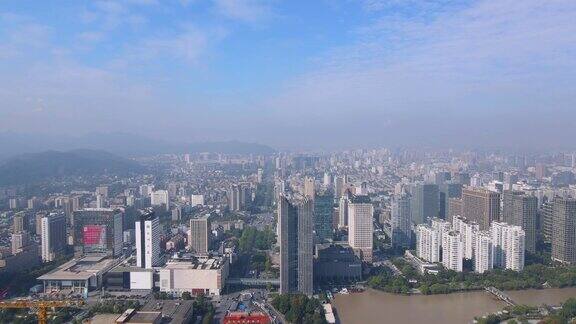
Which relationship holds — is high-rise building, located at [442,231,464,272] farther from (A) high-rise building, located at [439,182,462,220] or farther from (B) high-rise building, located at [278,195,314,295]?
(A) high-rise building, located at [439,182,462,220]

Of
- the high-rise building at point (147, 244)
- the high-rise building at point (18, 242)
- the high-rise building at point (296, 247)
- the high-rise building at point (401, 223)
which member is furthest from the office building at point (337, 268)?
the high-rise building at point (18, 242)

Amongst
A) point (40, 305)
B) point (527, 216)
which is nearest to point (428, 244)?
point (527, 216)

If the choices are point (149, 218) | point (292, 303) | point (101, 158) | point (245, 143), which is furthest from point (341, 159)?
point (292, 303)

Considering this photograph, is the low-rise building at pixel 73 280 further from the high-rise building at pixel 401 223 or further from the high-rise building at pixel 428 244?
the high-rise building at pixel 401 223

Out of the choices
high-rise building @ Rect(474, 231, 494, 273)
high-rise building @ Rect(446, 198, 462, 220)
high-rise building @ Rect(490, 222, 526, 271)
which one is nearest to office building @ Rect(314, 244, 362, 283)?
high-rise building @ Rect(474, 231, 494, 273)

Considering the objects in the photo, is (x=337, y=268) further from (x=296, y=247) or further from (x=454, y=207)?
(x=454, y=207)
